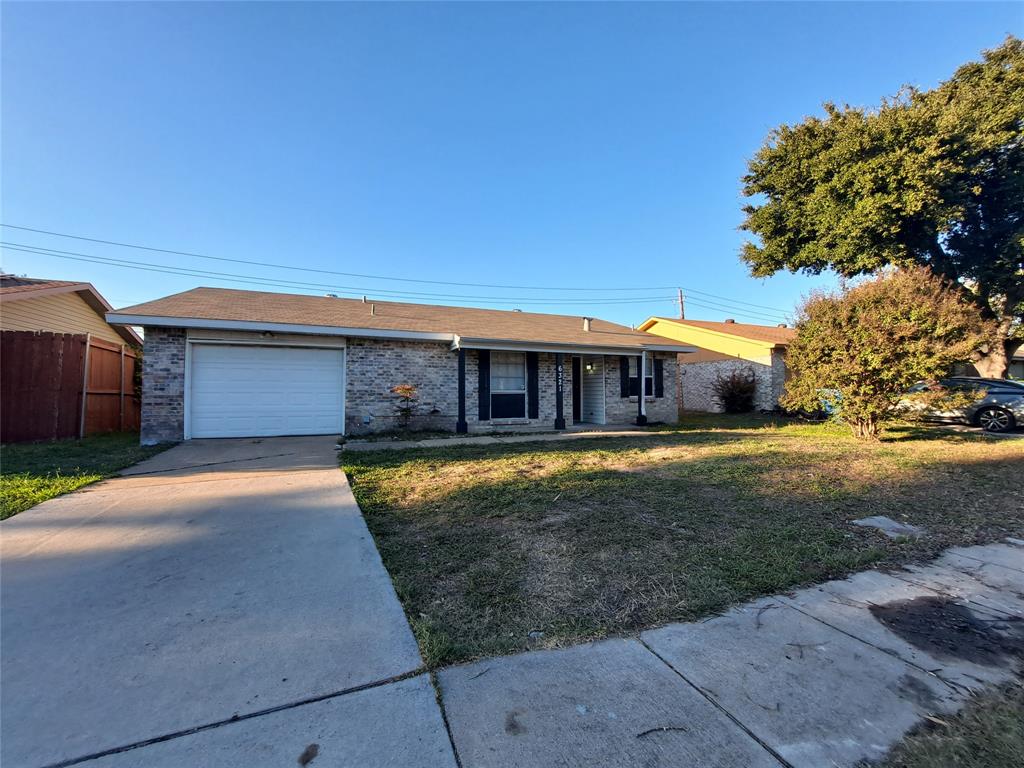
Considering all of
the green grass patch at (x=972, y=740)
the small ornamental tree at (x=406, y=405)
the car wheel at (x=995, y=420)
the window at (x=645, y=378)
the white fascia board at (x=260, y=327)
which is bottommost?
the green grass patch at (x=972, y=740)

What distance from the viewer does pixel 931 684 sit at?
2.12m

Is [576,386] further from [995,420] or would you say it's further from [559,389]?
[995,420]

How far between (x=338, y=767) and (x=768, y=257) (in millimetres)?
20021

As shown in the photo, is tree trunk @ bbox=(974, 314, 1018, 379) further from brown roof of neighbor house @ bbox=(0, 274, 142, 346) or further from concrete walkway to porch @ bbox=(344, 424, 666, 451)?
brown roof of neighbor house @ bbox=(0, 274, 142, 346)

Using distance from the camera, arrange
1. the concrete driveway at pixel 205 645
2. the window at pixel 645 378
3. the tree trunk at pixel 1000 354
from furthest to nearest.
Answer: the tree trunk at pixel 1000 354 < the window at pixel 645 378 < the concrete driveway at pixel 205 645

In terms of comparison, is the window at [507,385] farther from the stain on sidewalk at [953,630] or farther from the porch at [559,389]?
the stain on sidewalk at [953,630]

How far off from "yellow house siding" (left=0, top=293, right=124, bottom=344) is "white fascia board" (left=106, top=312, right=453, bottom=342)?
418 cm

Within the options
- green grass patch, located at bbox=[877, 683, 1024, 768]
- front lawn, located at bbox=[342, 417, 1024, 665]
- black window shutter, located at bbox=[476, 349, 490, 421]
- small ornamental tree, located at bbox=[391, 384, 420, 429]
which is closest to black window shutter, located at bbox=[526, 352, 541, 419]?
black window shutter, located at bbox=[476, 349, 490, 421]

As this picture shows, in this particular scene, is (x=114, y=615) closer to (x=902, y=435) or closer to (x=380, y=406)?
(x=380, y=406)

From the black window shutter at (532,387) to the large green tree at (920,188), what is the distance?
1116 cm

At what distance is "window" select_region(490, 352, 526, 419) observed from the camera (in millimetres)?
12492

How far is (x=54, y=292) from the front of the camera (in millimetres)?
11734

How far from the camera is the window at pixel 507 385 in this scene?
41.0ft

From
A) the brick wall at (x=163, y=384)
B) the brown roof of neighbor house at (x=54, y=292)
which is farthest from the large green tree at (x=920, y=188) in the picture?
the brown roof of neighbor house at (x=54, y=292)
